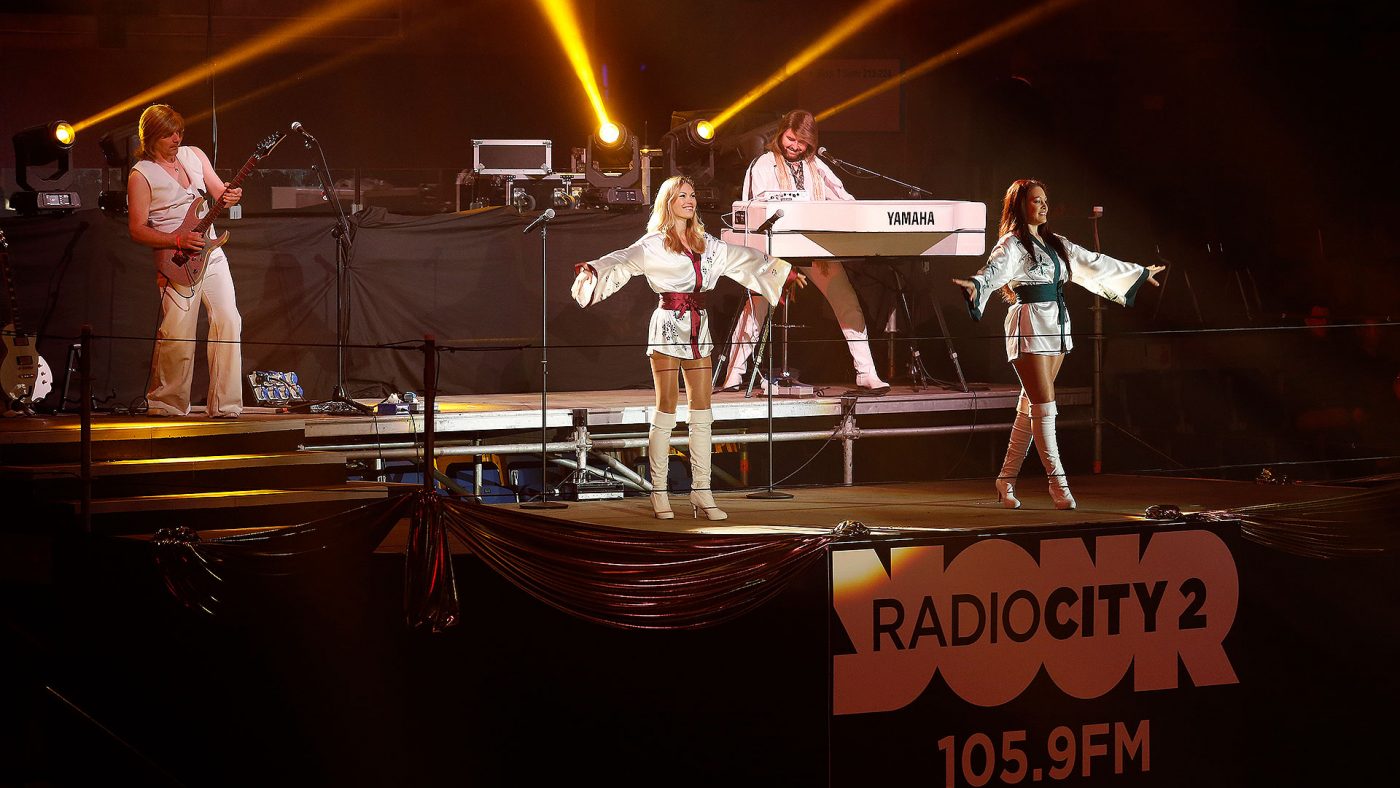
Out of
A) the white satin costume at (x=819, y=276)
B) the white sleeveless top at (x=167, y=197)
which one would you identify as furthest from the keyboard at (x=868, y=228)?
the white sleeveless top at (x=167, y=197)

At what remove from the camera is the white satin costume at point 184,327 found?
7.32 metres

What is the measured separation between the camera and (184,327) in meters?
7.34

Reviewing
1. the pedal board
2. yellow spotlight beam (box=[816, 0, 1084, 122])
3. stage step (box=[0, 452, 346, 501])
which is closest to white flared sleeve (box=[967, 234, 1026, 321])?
the pedal board

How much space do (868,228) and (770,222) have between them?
729 mm

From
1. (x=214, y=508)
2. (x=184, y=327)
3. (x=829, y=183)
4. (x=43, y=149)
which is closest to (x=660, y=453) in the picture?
(x=214, y=508)

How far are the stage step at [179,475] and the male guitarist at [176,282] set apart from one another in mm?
777

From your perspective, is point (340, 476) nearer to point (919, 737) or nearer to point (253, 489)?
point (253, 489)

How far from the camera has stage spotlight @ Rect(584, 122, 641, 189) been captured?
942 cm

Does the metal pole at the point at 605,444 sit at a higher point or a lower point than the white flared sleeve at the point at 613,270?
lower

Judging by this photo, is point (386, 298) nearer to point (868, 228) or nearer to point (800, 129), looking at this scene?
point (800, 129)

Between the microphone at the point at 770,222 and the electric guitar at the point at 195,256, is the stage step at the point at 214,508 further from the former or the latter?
the microphone at the point at 770,222

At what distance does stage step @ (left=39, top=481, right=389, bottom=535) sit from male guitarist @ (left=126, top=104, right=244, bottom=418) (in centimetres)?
125

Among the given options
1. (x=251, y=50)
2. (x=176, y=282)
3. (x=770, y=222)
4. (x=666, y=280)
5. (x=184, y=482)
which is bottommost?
(x=184, y=482)

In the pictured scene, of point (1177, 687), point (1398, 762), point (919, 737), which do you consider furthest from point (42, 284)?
point (1398, 762)
